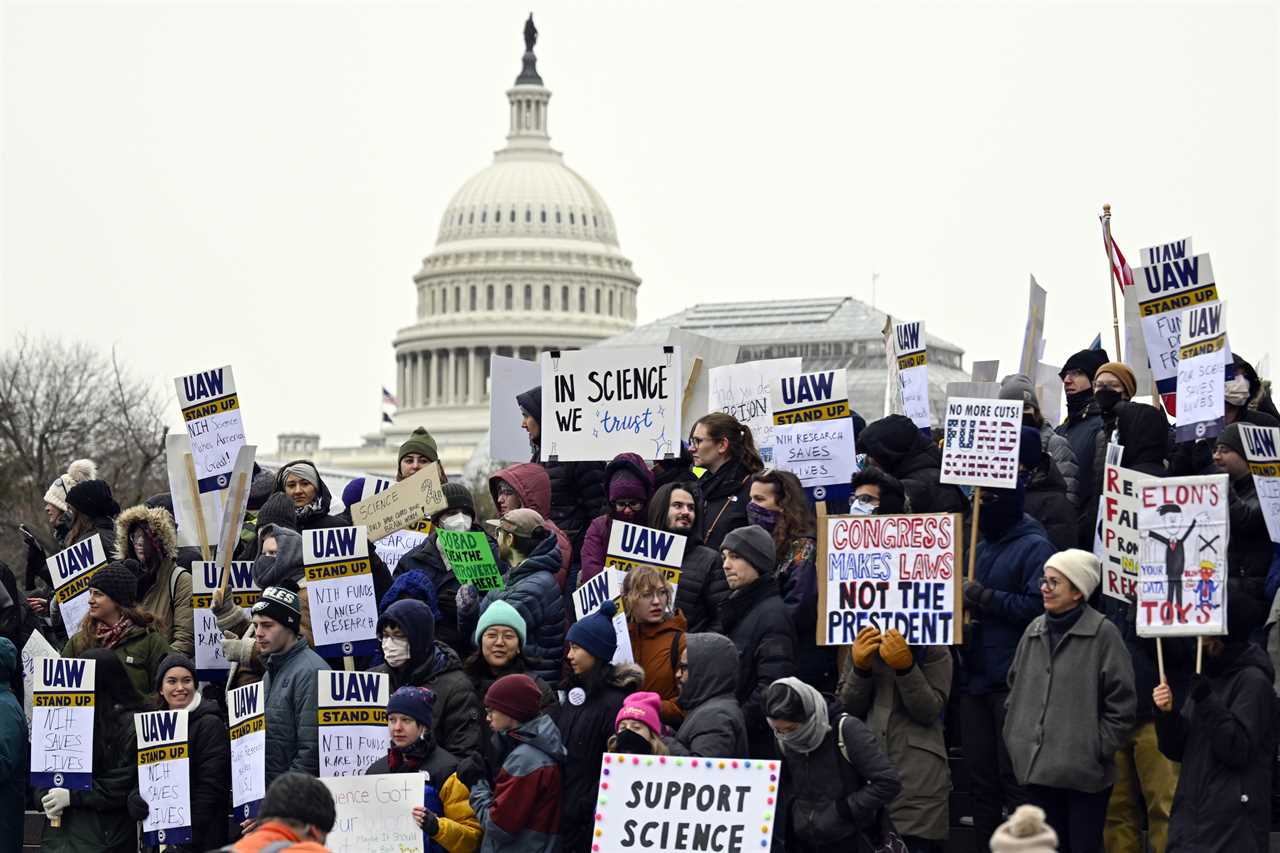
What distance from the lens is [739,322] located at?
12556cm

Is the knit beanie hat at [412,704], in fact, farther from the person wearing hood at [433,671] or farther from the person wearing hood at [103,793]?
the person wearing hood at [103,793]

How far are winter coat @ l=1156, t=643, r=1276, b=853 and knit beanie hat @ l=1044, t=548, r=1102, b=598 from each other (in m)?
0.67

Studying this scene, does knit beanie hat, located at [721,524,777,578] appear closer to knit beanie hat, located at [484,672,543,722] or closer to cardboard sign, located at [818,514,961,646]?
cardboard sign, located at [818,514,961,646]

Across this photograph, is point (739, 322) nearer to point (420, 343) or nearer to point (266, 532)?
point (420, 343)

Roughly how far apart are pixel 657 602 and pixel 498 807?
1.26 m

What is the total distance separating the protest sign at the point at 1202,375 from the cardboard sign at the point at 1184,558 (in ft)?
6.18

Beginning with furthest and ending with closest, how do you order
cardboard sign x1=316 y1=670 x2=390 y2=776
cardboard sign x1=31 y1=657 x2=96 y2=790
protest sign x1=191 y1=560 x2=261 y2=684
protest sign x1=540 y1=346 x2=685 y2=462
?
protest sign x1=540 y1=346 x2=685 y2=462 → protest sign x1=191 y1=560 x2=261 y2=684 → cardboard sign x1=31 y1=657 x2=96 y2=790 → cardboard sign x1=316 y1=670 x2=390 y2=776

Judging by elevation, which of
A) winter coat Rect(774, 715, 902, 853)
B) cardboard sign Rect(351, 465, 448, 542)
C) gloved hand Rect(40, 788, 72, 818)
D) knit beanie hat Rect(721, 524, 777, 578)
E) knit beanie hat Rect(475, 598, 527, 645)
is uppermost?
cardboard sign Rect(351, 465, 448, 542)

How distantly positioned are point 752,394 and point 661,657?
13.9 feet

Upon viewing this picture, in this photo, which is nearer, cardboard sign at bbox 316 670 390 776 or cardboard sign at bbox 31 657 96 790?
cardboard sign at bbox 316 670 390 776

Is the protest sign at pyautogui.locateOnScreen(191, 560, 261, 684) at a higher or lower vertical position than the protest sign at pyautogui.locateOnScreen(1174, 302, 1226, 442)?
lower

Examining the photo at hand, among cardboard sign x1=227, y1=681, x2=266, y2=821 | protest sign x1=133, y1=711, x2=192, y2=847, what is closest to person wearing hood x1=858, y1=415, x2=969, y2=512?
cardboard sign x1=227, y1=681, x2=266, y2=821

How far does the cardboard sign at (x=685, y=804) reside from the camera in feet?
40.9

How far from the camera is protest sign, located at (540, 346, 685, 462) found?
56.0ft
